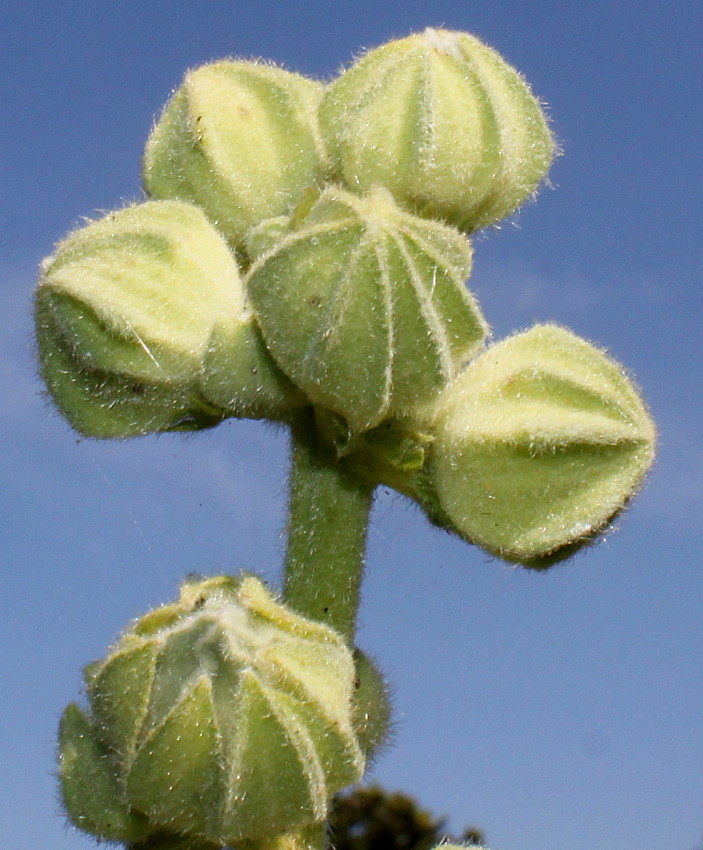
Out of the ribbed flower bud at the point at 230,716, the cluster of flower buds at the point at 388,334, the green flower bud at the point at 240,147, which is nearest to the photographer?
the ribbed flower bud at the point at 230,716

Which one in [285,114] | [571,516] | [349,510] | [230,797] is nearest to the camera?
[230,797]

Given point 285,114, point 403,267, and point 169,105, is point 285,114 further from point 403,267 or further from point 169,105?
point 403,267

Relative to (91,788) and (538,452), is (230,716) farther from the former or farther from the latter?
(538,452)

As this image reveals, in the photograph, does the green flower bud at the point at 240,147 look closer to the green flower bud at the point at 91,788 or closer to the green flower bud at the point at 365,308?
the green flower bud at the point at 365,308

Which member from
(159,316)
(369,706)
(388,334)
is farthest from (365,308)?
(369,706)

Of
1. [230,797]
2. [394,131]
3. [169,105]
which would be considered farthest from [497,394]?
[169,105]

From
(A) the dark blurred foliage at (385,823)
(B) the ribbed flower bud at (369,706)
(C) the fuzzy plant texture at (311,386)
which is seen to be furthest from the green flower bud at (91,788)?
(A) the dark blurred foliage at (385,823)
